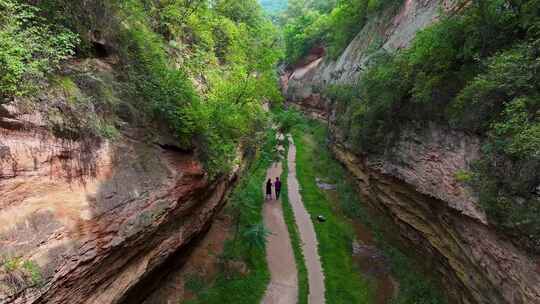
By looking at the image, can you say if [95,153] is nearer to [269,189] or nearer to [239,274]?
[239,274]

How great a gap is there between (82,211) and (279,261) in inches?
410

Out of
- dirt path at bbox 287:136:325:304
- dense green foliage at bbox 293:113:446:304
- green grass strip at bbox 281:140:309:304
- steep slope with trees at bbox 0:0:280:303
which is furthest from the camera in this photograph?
dirt path at bbox 287:136:325:304

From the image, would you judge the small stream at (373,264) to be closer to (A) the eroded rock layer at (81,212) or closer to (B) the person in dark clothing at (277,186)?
(B) the person in dark clothing at (277,186)

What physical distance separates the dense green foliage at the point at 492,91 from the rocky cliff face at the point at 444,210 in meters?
0.62

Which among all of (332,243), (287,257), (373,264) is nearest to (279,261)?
(287,257)

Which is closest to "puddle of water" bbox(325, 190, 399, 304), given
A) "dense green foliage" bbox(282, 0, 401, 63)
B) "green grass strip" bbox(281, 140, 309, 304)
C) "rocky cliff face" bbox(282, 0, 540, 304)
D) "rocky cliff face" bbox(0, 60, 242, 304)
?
"rocky cliff face" bbox(282, 0, 540, 304)

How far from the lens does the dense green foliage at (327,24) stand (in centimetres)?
2916

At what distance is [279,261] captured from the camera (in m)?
15.0

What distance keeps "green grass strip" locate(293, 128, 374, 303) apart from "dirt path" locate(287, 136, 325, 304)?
276mm

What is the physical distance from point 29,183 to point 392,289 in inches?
533

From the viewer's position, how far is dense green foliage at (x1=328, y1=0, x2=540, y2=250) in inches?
268

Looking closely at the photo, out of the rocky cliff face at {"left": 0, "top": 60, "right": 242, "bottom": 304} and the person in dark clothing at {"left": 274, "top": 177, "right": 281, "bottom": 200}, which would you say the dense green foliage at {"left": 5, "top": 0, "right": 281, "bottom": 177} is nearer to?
the rocky cliff face at {"left": 0, "top": 60, "right": 242, "bottom": 304}

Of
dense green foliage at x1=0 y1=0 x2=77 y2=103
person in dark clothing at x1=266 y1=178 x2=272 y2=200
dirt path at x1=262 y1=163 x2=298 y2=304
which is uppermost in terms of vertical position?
dense green foliage at x1=0 y1=0 x2=77 y2=103

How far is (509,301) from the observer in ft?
24.3
